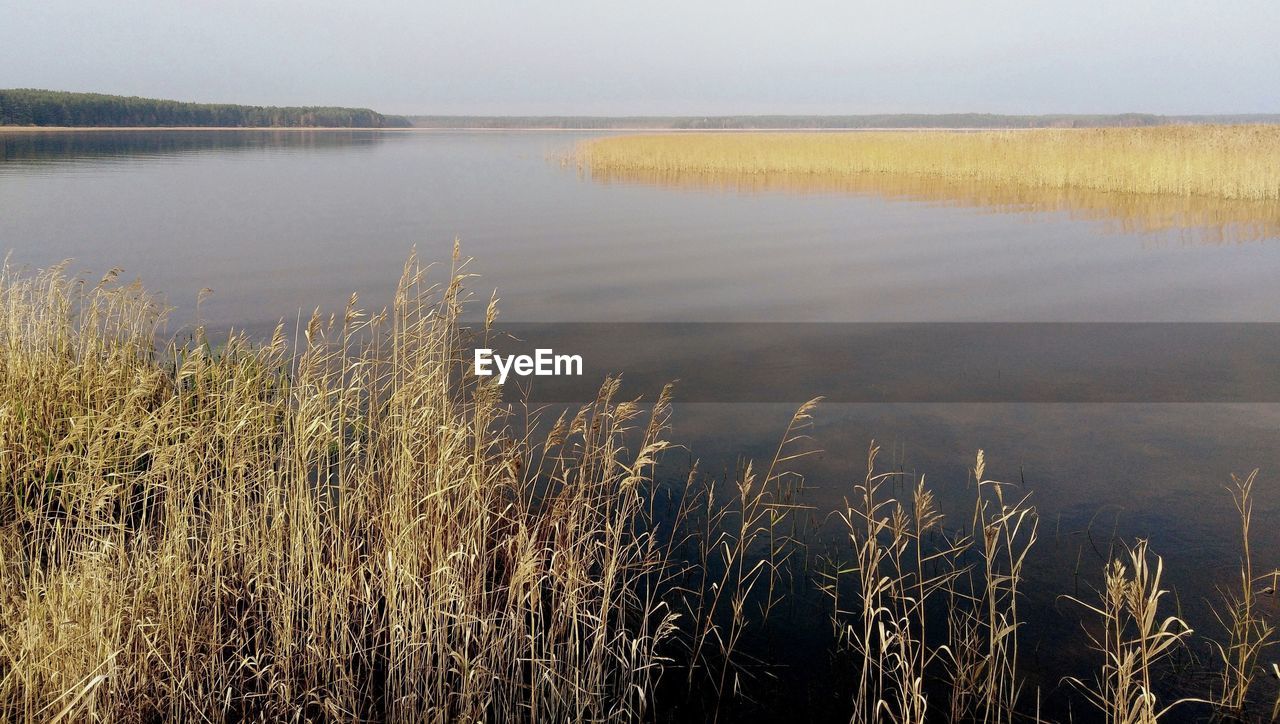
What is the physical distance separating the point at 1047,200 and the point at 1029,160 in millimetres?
5414

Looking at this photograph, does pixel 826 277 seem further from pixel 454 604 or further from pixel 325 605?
pixel 325 605

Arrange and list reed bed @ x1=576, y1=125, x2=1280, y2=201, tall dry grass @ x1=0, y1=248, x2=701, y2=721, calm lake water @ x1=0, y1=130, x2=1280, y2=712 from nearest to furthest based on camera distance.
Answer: tall dry grass @ x1=0, y1=248, x2=701, y2=721 < calm lake water @ x1=0, y1=130, x2=1280, y2=712 < reed bed @ x1=576, y1=125, x2=1280, y2=201

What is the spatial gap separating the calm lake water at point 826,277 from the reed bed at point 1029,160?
2990mm

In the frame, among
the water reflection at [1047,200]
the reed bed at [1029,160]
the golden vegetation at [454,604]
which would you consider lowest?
the golden vegetation at [454,604]

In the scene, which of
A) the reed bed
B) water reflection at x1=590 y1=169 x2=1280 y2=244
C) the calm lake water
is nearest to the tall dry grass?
the calm lake water

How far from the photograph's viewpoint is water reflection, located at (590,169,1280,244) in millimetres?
16562

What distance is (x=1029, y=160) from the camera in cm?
2609

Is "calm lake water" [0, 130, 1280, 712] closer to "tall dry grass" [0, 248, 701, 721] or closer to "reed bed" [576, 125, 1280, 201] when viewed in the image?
"tall dry grass" [0, 248, 701, 721]

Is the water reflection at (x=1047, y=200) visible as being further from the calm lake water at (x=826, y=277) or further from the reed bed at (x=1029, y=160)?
the reed bed at (x=1029, y=160)

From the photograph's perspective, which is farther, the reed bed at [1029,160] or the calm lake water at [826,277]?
the reed bed at [1029,160]

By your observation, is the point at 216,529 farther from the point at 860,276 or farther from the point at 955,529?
the point at 860,276

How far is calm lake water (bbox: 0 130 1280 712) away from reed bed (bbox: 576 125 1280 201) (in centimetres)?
299

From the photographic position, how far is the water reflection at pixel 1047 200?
16562 mm

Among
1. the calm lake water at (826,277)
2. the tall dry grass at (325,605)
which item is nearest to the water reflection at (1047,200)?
the calm lake water at (826,277)
